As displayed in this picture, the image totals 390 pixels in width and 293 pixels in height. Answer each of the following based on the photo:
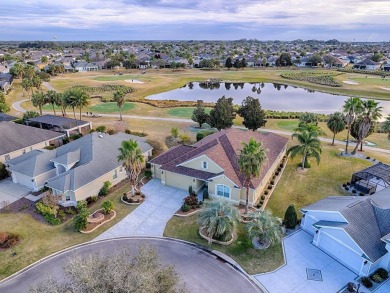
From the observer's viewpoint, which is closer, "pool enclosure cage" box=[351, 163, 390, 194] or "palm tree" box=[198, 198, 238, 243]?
"palm tree" box=[198, 198, 238, 243]

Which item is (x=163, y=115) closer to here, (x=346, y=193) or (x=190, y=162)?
(x=190, y=162)

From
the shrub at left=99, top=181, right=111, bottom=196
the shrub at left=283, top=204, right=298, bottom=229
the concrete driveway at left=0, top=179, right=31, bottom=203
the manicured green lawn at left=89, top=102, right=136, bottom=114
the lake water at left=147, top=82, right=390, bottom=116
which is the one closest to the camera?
the shrub at left=283, top=204, right=298, bottom=229

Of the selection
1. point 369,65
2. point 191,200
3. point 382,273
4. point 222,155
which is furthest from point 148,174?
point 369,65

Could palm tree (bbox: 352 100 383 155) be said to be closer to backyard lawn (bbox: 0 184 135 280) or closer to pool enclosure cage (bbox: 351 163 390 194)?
pool enclosure cage (bbox: 351 163 390 194)

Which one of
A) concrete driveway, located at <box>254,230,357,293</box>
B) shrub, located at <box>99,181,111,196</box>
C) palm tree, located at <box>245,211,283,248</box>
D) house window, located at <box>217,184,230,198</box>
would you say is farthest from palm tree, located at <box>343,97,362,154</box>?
shrub, located at <box>99,181,111,196</box>

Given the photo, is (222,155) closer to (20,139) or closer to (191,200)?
(191,200)

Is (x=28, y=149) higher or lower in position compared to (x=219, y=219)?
lower

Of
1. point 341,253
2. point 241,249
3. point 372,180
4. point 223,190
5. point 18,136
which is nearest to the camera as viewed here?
point 341,253
